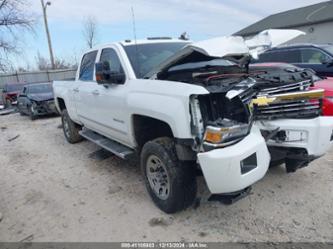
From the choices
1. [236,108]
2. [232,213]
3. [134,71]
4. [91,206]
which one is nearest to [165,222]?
[232,213]

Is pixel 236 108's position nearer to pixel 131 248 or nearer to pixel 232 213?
pixel 232 213

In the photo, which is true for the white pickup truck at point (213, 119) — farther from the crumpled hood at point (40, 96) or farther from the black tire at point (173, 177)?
the crumpled hood at point (40, 96)

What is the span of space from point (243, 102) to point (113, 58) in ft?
7.66

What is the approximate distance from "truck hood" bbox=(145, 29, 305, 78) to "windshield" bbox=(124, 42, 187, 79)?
39cm

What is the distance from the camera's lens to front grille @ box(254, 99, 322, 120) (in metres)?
3.03

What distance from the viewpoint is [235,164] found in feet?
8.64

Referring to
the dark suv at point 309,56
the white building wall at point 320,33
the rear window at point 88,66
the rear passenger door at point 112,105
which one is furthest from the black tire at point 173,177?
the white building wall at point 320,33

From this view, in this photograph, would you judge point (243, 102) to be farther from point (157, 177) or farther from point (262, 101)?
point (157, 177)

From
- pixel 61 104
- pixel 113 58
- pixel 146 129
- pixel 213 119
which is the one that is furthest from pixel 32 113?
pixel 213 119

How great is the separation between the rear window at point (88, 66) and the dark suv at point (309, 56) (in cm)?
610

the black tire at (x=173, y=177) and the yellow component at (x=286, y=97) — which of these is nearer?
the yellow component at (x=286, y=97)

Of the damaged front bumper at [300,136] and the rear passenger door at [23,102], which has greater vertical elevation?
the damaged front bumper at [300,136]

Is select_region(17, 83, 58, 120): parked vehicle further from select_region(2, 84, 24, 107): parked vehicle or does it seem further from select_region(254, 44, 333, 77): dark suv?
select_region(254, 44, 333, 77): dark suv

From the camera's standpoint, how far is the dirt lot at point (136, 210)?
3.12m
